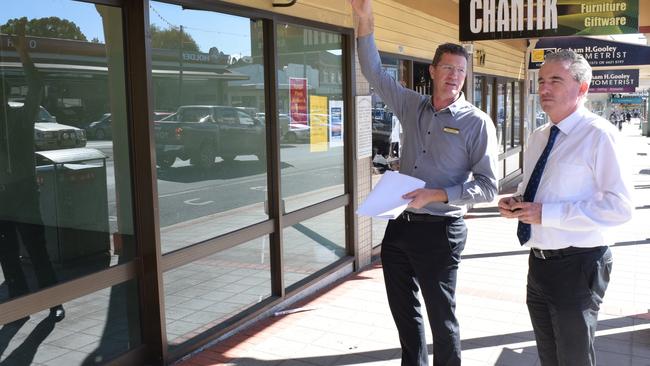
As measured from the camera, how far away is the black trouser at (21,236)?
2.89 metres

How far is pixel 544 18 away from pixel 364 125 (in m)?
2.15

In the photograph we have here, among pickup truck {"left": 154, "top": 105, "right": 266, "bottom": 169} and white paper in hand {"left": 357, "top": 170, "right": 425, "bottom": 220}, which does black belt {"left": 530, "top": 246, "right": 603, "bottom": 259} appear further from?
pickup truck {"left": 154, "top": 105, "right": 266, "bottom": 169}

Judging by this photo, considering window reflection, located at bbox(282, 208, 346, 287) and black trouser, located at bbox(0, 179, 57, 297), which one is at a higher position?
black trouser, located at bbox(0, 179, 57, 297)

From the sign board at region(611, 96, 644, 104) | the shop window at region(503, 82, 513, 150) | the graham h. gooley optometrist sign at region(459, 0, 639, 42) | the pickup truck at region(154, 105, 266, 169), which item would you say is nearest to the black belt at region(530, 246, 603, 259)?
the pickup truck at region(154, 105, 266, 169)

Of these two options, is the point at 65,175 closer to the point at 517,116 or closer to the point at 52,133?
the point at 52,133

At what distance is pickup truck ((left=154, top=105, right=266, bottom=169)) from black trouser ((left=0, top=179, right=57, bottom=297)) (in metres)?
0.80

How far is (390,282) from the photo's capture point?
3055 mm

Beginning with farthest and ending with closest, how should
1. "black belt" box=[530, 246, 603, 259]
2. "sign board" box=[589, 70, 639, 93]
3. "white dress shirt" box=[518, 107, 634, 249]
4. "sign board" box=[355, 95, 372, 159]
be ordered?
"sign board" box=[589, 70, 639, 93] < "sign board" box=[355, 95, 372, 159] < "black belt" box=[530, 246, 603, 259] < "white dress shirt" box=[518, 107, 634, 249]

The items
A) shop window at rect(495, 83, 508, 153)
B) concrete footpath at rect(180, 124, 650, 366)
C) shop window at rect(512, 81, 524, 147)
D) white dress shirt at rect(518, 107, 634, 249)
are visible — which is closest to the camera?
white dress shirt at rect(518, 107, 634, 249)

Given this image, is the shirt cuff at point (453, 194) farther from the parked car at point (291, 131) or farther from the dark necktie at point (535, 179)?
the parked car at point (291, 131)

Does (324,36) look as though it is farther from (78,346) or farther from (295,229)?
(78,346)

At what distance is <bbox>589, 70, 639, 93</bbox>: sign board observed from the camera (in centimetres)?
2088

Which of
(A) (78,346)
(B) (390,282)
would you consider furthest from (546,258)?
(A) (78,346)

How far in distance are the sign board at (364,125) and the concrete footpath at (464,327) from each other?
3.95 feet
